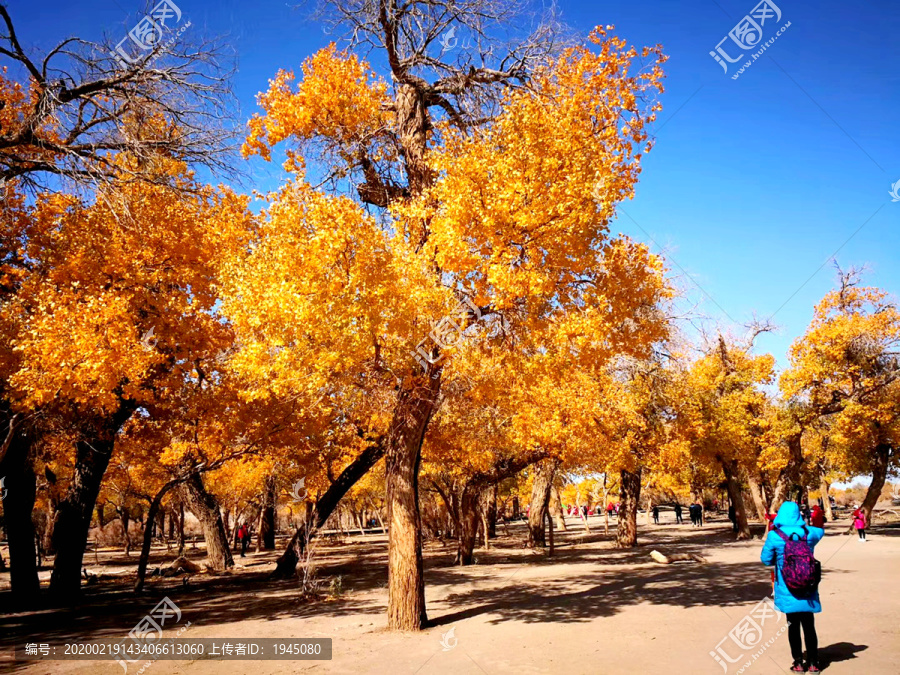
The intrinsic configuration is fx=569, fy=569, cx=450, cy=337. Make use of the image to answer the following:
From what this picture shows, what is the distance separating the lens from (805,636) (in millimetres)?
5562

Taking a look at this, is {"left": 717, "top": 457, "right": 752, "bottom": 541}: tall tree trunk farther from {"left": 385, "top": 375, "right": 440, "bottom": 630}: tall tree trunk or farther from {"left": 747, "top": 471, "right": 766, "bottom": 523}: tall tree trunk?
{"left": 385, "top": 375, "right": 440, "bottom": 630}: tall tree trunk

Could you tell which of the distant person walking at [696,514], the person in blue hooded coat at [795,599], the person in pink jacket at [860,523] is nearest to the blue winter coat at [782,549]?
the person in blue hooded coat at [795,599]

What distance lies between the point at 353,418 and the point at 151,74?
1009 cm

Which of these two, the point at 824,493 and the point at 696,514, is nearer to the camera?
the point at 824,493

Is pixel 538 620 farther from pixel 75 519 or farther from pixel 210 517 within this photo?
pixel 210 517

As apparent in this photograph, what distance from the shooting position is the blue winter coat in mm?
5555

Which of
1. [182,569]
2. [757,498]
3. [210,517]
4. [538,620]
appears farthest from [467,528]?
[757,498]

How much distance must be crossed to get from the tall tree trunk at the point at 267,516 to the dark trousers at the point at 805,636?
2270 centimetres

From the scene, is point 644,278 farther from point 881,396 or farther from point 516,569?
point 881,396

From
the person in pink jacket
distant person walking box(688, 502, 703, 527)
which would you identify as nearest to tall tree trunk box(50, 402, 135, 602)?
the person in pink jacket

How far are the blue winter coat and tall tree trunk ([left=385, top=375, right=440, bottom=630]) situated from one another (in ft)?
15.2

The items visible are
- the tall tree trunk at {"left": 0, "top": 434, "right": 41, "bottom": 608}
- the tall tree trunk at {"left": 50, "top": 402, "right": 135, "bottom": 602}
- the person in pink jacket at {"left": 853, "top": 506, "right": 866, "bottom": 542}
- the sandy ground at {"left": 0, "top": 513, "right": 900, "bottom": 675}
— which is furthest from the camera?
the person in pink jacket at {"left": 853, "top": 506, "right": 866, "bottom": 542}

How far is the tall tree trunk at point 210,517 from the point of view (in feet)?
61.8

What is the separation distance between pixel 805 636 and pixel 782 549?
0.80 m
